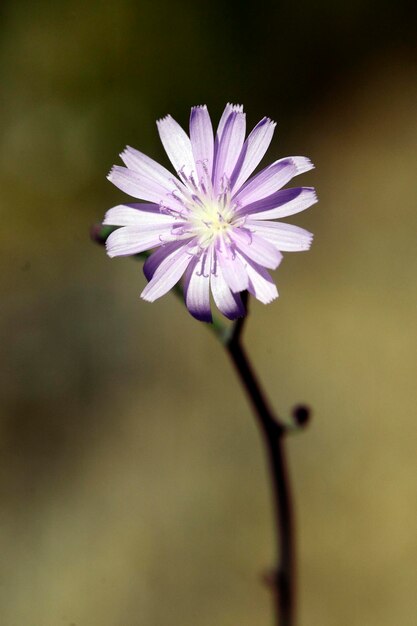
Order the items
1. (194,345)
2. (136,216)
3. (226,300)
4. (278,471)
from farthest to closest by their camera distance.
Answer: (194,345)
(278,471)
(136,216)
(226,300)

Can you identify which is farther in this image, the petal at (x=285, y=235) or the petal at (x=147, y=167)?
the petal at (x=147, y=167)

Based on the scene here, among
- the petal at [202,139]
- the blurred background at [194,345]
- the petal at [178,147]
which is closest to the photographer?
the petal at [202,139]

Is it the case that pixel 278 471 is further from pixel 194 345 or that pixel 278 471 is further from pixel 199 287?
pixel 194 345

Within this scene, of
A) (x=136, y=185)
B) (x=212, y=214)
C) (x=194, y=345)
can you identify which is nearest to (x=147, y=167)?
(x=136, y=185)

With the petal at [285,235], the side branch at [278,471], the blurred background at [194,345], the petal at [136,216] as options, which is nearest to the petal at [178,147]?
the petal at [136,216]

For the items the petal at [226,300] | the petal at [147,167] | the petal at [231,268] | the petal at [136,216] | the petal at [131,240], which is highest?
the petal at [147,167]

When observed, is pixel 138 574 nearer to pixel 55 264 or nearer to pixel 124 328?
pixel 124 328

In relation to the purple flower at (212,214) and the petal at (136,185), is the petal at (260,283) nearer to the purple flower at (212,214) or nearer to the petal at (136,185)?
the purple flower at (212,214)

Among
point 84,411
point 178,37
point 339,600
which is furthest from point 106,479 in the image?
point 178,37
